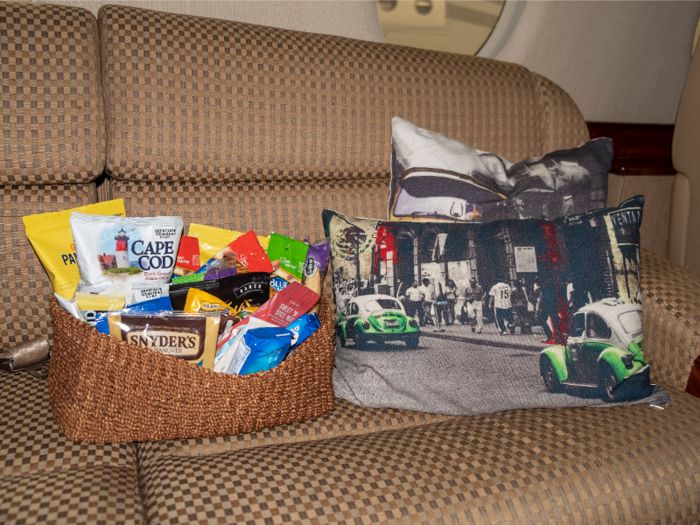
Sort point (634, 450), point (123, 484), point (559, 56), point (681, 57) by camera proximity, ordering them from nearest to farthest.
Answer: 1. point (123, 484)
2. point (634, 450)
3. point (559, 56)
4. point (681, 57)

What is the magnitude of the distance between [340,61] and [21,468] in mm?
962

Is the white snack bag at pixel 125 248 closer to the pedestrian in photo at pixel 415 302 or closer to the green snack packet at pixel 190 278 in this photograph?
the green snack packet at pixel 190 278

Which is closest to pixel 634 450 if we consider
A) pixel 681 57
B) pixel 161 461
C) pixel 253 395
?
pixel 253 395

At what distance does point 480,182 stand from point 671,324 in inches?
18.2

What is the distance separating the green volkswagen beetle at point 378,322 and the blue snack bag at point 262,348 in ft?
0.50

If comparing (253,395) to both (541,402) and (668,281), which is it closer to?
(541,402)

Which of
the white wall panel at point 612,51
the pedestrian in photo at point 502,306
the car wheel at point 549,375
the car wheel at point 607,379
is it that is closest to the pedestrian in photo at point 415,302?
the pedestrian in photo at point 502,306

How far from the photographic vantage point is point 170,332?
76 cm

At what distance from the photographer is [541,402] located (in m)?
0.90

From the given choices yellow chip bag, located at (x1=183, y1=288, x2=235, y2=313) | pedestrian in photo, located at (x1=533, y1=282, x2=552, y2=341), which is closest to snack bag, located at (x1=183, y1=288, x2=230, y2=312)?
yellow chip bag, located at (x1=183, y1=288, x2=235, y2=313)

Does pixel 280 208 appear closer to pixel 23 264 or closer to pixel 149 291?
pixel 149 291

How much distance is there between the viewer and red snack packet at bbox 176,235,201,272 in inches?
37.7

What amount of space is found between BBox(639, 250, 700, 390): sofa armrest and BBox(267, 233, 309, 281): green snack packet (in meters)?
0.71

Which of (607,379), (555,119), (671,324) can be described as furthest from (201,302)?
(555,119)
